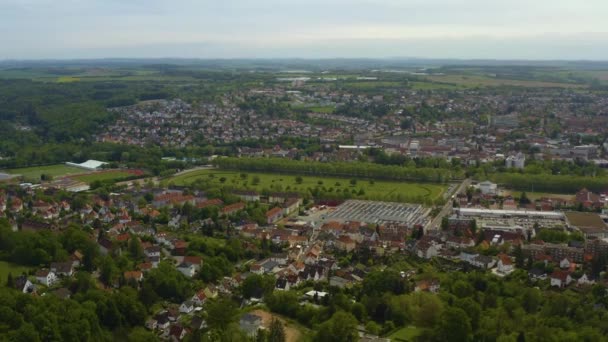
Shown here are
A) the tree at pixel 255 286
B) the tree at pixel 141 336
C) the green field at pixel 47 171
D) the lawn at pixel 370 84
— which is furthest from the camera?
the lawn at pixel 370 84

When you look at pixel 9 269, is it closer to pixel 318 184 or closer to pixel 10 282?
pixel 10 282

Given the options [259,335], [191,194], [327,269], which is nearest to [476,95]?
[191,194]

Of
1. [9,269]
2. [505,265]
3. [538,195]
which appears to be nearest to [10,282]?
[9,269]

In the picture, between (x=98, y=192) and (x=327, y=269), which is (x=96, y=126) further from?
(x=327, y=269)

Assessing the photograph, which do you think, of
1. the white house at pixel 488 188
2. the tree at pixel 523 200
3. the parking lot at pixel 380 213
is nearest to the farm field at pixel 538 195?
the white house at pixel 488 188

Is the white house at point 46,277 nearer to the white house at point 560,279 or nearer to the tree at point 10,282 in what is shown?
the tree at point 10,282

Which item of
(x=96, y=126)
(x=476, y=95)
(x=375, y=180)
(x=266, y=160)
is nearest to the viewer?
(x=375, y=180)
